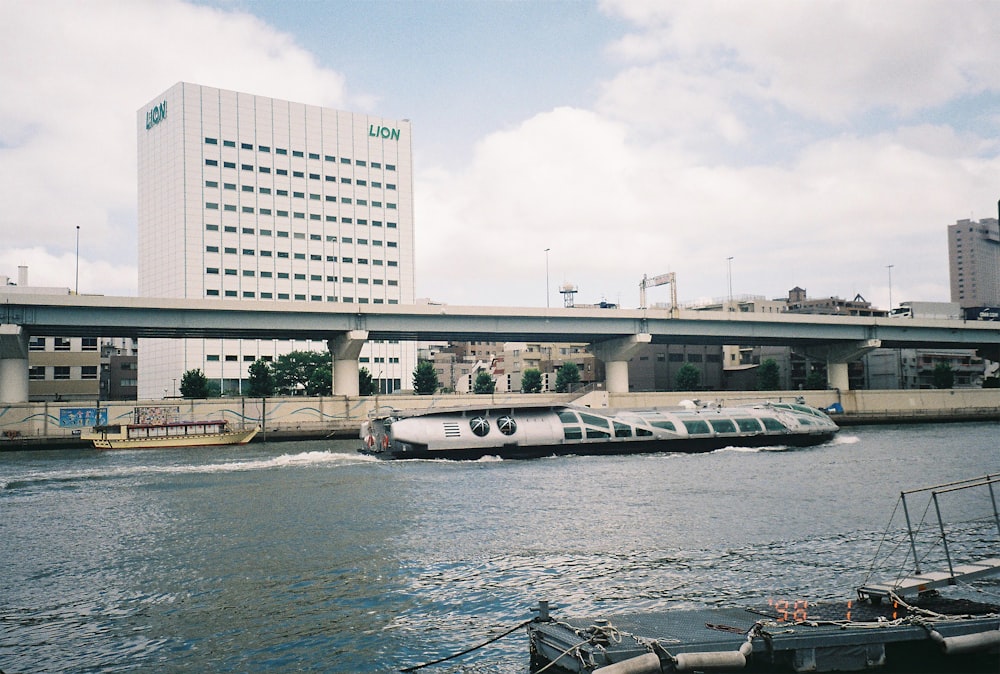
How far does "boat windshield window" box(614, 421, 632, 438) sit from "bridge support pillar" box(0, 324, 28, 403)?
55.1 metres

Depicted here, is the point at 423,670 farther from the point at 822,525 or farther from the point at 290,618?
the point at 822,525

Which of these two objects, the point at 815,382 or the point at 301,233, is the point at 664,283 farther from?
the point at 301,233

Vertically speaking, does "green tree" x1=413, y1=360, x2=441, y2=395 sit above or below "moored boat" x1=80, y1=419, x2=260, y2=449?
above

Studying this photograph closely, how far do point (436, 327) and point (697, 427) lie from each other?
1454 inches

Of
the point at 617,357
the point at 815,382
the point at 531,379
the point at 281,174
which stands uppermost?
the point at 281,174

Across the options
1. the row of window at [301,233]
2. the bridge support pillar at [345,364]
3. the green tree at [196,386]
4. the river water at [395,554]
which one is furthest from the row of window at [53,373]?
the river water at [395,554]

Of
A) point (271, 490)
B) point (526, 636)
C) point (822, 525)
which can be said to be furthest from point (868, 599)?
point (271, 490)

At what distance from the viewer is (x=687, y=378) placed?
139500 millimetres

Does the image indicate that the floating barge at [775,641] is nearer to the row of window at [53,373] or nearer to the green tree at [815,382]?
the row of window at [53,373]

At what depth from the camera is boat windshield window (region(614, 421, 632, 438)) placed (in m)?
64.1

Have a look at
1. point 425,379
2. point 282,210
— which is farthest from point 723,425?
point 282,210

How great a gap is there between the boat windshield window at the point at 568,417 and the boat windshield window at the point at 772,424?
16196mm

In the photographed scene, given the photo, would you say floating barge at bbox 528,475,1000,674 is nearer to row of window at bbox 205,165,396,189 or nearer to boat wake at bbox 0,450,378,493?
boat wake at bbox 0,450,378,493

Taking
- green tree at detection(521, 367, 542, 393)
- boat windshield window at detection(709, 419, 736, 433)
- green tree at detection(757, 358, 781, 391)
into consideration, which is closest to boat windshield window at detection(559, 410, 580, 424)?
boat windshield window at detection(709, 419, 736, 433)
